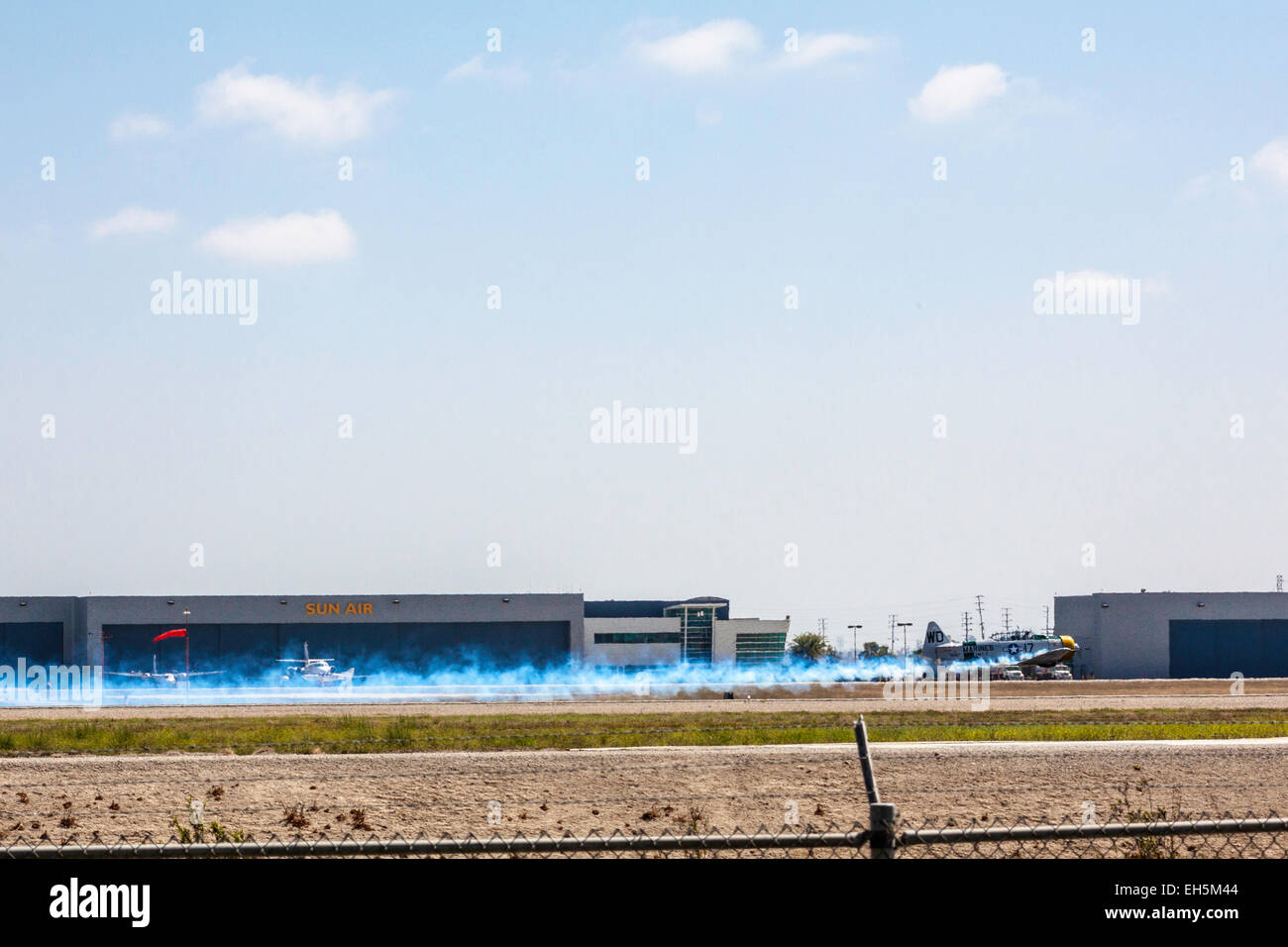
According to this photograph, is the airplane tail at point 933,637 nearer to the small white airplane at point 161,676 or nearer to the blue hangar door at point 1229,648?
the blue hangar door at point 1229,648

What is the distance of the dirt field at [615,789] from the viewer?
1998cm

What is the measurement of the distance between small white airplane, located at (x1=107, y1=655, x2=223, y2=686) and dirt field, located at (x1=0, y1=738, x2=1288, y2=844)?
2844 inches

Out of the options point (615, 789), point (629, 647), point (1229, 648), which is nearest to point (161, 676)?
point (629, 647)

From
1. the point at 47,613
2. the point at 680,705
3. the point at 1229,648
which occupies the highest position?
the point at 47,613

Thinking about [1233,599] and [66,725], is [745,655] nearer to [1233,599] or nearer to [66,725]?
[1233,599]

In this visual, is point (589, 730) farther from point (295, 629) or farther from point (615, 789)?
point (295, 629)

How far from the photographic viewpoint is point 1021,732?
122 ft

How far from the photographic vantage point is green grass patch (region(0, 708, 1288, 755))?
35375 millimetres

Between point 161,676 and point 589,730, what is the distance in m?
63.5

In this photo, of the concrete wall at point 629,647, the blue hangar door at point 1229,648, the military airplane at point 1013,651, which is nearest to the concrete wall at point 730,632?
the concrete wall at point 629,647

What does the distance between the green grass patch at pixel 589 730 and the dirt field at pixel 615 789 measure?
307 inches

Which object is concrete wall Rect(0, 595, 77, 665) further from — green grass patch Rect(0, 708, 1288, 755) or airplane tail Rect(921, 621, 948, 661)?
airplane tail Rect(921, 621, 948, 661)

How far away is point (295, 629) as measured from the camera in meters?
104
